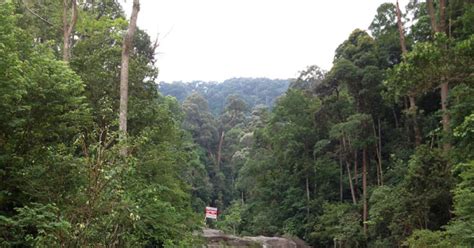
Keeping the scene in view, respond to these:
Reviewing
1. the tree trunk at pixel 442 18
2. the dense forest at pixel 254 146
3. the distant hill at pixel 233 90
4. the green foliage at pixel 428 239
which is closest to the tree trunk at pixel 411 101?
the dense forest at pixel 254 146

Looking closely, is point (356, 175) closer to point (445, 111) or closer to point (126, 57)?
point (445, 111)

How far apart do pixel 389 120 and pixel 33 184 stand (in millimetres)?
20720

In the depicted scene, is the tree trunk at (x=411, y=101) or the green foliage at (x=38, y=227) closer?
the green foliage at (x=38, y=227)

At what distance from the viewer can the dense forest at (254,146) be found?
16.4ft

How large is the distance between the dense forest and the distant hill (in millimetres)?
58379

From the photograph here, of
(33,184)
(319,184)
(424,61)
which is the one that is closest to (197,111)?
(319,184)

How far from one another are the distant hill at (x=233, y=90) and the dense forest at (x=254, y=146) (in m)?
58.4

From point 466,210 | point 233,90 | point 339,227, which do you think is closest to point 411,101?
point 339,227

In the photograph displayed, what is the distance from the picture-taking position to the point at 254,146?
31.6 metres

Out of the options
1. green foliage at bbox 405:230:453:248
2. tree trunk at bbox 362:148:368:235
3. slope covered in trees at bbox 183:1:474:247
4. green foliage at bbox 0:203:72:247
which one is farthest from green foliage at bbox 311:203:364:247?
green foliage at bbox 0:203:72:247

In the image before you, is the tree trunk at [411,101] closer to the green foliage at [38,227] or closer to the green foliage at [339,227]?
the green foliage at [339,227]

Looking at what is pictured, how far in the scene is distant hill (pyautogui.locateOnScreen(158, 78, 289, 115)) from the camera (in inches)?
3674

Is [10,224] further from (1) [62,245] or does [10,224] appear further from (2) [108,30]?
(2) [108,30]

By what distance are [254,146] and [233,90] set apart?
7133 centimetres
